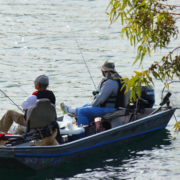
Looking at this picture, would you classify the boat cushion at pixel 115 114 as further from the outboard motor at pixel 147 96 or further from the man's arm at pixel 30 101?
the man's arm at pixel 30 101

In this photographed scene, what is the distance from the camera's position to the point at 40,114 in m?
7.66

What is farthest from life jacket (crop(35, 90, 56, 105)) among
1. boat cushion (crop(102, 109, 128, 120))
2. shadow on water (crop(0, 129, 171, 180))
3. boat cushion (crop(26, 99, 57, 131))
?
boat cushion (crop(102, 109, 128, 120))

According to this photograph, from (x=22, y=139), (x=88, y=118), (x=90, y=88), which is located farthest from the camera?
(x=90, y=88)

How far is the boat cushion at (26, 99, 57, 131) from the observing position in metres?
7.61

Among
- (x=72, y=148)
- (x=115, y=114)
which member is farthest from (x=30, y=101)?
(x=115, y=114)

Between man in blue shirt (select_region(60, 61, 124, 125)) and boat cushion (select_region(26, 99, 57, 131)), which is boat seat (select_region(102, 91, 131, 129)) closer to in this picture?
man in blue shirt (select_region(60, 61, 124, 125))

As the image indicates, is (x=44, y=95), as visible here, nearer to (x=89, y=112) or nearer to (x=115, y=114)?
(x=89, y=112)

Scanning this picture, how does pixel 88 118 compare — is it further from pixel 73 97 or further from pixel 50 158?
pixel 73 97

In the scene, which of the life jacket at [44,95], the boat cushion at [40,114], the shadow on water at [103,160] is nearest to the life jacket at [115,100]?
the shadow on water at [103,160]

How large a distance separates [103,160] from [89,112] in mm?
1037

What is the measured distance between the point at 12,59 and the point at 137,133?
10.8m

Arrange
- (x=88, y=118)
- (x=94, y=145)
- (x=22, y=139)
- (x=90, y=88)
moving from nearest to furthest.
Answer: (x=22, y=139)
(x=94, y=145)
(x=88, y=118)
(x=90, y=88)

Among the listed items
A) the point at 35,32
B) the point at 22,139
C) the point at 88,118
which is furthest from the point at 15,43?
the point at 22,139

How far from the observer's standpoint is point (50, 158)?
7.91m
